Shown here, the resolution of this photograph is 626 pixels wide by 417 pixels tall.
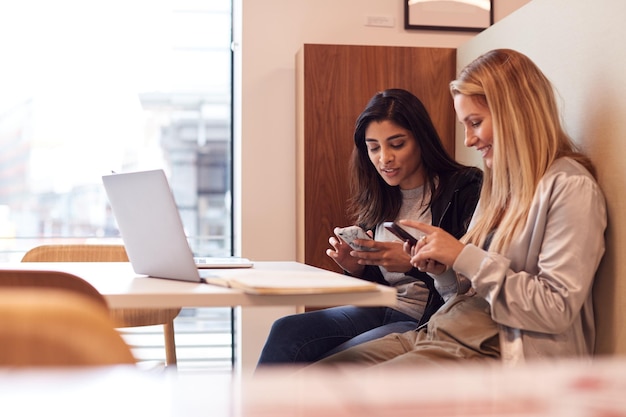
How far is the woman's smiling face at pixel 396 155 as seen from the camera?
2.47 metres

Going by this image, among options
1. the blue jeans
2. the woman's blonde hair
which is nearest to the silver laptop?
the blue jeans

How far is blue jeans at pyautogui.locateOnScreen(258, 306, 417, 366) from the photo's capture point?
2.08 metres

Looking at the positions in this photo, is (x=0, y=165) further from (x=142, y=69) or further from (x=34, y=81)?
(x=142, y=69)

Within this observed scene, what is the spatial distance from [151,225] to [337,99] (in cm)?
174

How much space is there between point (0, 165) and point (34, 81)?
17.9 inches

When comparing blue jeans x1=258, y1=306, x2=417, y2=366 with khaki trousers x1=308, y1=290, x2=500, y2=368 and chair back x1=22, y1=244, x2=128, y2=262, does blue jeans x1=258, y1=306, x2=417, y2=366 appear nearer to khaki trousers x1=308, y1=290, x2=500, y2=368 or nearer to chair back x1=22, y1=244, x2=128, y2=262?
khaki trousers x1=308, y1=290, x2=500, y2=368

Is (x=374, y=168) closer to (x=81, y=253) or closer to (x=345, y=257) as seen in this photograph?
(x=345, y=257)

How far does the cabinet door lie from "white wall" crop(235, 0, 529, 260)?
1.17 ft

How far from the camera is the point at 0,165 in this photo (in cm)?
380

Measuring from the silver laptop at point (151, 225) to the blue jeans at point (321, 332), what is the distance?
0.46m

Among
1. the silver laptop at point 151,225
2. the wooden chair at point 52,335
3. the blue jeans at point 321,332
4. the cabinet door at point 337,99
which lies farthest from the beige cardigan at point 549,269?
the cabinet door at point 337,99

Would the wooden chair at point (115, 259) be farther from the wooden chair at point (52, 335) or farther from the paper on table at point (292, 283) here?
the wooden chair at point (52, 335)

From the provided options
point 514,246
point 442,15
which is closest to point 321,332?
point 514,246

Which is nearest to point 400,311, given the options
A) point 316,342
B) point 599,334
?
point 316,342
